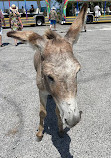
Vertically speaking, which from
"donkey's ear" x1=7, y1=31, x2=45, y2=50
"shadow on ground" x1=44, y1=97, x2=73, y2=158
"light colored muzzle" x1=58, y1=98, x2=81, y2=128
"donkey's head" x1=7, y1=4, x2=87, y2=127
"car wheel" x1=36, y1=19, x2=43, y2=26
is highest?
"car wheel" x1=36, y1=19, x2=43, y2=26

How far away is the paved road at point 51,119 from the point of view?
9.16 feet

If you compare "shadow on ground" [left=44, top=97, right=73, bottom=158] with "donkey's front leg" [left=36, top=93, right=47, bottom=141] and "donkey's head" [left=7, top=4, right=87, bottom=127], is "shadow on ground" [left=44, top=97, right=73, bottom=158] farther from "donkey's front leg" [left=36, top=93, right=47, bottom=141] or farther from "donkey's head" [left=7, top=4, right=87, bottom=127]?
"donkey's head" [left=7, top=4, right=87, bottom=127]

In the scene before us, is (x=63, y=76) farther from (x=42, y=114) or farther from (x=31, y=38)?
(x=42, y=114)

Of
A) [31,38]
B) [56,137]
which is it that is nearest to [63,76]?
[31,38]

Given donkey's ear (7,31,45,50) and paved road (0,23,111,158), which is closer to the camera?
donkey's ear (7,31,45,50)

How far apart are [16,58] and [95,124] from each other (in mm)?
5559


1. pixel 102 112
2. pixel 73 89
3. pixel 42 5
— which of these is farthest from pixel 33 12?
pixel 73 89

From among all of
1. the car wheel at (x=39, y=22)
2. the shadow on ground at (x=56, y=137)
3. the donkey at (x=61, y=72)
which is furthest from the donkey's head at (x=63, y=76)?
the car wheel at (x=39, y=22)

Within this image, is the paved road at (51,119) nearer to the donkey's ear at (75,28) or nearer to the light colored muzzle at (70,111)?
the donkey's ear at (75,28)

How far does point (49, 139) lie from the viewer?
3029 mm

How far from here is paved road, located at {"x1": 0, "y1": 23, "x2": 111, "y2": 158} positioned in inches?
110

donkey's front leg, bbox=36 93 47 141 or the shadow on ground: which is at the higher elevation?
donkey's front leg, bbox=36 93 47 141

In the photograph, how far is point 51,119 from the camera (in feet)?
11.6


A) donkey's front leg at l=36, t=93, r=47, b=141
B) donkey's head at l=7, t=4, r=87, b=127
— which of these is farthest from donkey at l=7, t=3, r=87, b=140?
donkey's front leg at l=36, t=93, r=47, b=141
